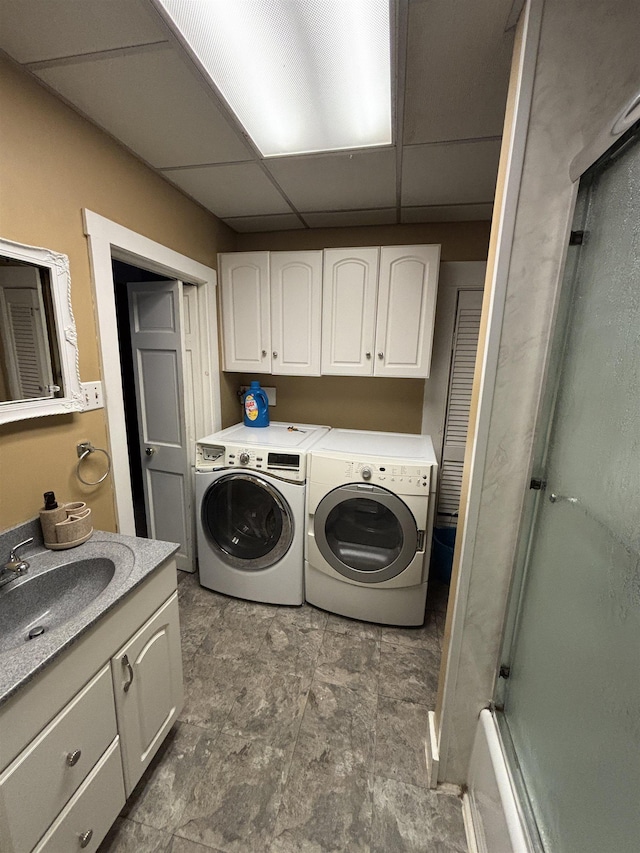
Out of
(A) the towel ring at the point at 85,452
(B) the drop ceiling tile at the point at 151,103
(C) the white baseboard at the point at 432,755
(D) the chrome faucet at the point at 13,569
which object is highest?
(B) the drop ceiling tile at the point at 151,103

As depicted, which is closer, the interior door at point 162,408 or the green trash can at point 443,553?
the interior door at point 162,408

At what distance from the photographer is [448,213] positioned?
2043mm

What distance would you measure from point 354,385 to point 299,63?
5.48 feet

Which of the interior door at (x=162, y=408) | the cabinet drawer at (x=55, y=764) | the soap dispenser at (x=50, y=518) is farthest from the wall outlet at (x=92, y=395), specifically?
the cabinet drawer at (x=55, y=764)

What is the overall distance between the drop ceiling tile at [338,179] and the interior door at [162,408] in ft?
2.68

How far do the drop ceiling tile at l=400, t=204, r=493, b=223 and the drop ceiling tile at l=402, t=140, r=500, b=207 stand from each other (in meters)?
0.07

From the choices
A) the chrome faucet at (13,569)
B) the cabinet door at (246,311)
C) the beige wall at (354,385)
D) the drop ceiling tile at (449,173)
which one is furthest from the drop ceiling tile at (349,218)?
the chrome faucet at (13,569)

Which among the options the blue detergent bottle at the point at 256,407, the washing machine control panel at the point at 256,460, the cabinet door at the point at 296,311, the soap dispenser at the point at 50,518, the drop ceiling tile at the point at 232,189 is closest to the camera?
the soap dispenser at the point at 50,518

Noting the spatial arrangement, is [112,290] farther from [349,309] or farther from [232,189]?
[349,309]

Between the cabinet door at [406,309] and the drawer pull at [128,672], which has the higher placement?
the cabinet door at [406,309]

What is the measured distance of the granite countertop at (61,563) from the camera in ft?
2.39

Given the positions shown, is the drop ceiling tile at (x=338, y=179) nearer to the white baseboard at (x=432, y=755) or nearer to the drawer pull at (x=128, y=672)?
the drawer pull at (x=128, y=672)

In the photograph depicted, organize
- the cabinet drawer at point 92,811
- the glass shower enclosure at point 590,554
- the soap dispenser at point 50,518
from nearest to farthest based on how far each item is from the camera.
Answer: the glass shower enclosure at point 590,554
the cabinet drawer at point 92,811
the soap dispenser at point 50,518

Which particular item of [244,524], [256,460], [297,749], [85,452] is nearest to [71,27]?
[85,452]
